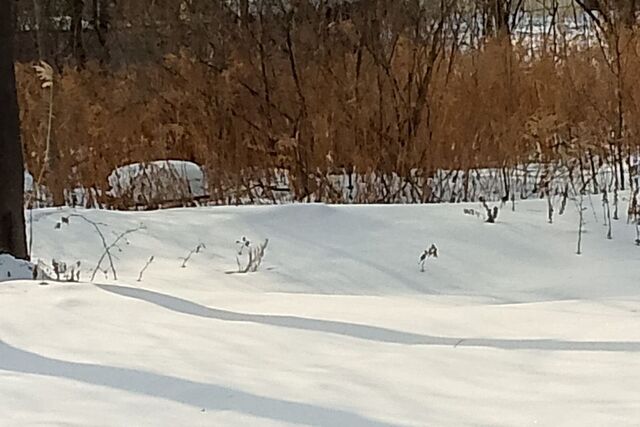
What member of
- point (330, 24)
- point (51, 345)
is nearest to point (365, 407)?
point (51, 345)

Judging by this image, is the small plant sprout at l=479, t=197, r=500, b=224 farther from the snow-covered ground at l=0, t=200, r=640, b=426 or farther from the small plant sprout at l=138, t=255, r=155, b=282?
the small plant sprout at l=138, t=255, r=155, b=282

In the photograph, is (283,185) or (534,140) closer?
(534,140)

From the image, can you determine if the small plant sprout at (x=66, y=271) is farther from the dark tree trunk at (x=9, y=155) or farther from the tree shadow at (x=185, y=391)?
the tree shadow at (x=185, y=391)

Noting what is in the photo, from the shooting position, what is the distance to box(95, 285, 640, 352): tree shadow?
285 cm

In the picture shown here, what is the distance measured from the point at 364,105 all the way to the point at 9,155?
3535mm

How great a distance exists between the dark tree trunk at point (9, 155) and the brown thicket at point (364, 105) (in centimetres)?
304

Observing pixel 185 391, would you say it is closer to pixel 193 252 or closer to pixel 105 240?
pixel 193 252

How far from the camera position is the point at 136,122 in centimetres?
847

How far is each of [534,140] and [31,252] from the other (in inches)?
147

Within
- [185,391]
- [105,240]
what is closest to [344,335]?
[185,391]

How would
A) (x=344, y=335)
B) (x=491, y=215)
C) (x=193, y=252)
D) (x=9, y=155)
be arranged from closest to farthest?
(x=344, y=335)
(x=9, y=155)
(x=193, y=252)
(x=491, y=215)

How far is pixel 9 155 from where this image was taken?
4.35 meters

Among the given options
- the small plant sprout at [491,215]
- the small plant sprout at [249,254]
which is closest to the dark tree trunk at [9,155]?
the small plant sprout at [249,254]

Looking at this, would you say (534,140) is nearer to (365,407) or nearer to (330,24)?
(330,24)
